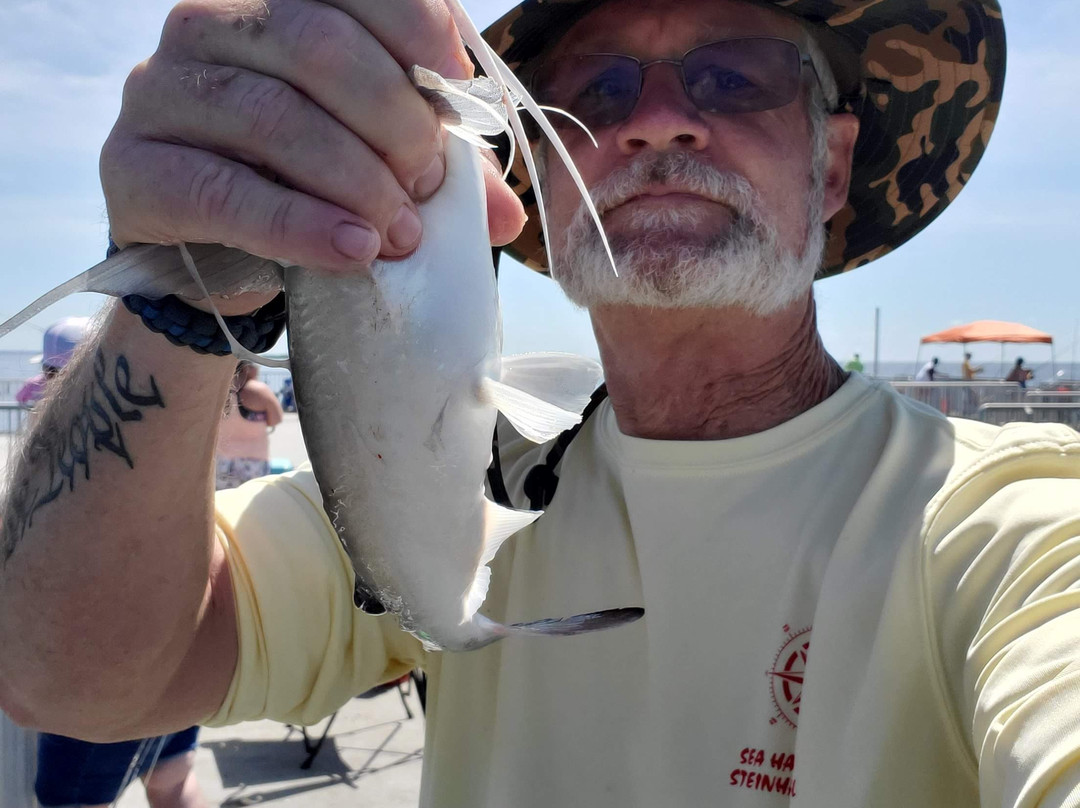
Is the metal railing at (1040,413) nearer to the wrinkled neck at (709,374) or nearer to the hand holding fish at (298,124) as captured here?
the wrinkled neck at (709,374)

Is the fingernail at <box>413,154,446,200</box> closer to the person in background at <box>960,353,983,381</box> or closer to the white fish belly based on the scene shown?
the white fish belly

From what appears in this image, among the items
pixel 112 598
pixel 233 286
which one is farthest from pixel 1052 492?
pixel 112 598

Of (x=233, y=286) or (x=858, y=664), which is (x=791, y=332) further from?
(x=233, y=286)

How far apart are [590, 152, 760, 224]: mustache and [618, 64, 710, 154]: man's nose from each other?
0.12 ft

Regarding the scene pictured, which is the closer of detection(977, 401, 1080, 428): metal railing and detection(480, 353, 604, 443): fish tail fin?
detection(480, 353, 604, 443): fish tail fin

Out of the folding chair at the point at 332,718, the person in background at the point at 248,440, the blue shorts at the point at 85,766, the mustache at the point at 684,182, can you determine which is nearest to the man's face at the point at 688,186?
the mustache at the point at 684,182

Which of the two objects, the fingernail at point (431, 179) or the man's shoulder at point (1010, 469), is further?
the man's shoulder at point (1010, 469)

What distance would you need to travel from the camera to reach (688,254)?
1799mm

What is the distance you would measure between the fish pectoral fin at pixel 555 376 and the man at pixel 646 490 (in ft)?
0.63

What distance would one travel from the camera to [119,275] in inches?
41.9

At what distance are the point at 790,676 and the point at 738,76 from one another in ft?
4.37

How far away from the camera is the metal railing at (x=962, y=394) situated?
10.2 meters

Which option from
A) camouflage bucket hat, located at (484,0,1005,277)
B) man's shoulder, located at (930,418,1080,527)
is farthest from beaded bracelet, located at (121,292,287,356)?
camouflage bucket hat, located at (484,0,1005,277)

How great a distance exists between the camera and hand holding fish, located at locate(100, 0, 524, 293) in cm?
94
